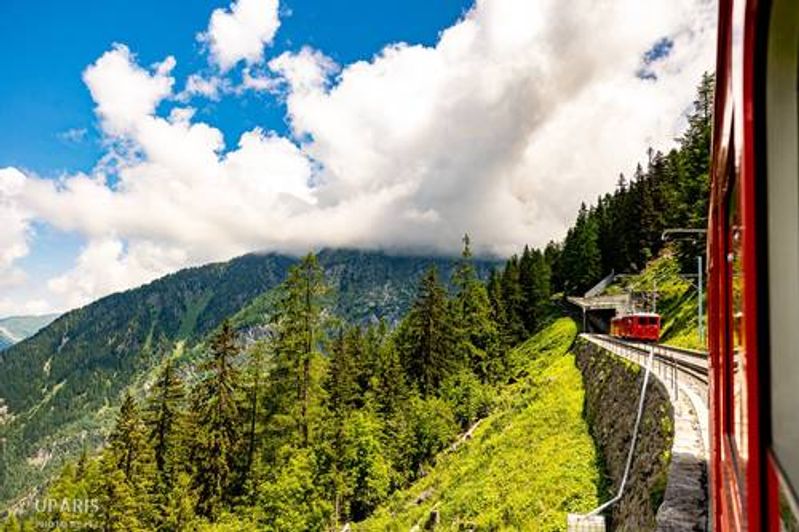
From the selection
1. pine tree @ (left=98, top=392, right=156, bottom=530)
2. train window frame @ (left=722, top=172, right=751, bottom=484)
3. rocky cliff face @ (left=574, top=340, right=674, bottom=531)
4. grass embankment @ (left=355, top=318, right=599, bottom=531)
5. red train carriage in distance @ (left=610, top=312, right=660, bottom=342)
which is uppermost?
train window frame @ (left=722, top=172, right=751, bottom=484)

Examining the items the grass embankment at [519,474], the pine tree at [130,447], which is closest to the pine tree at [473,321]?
the grass embankment at [519,474]

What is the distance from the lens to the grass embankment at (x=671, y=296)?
4118cm

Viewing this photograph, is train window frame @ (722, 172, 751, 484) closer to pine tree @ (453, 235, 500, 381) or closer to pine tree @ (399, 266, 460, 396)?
pine tree @ (399, 266, 460, 396)

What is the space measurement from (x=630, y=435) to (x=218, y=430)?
86.9ft

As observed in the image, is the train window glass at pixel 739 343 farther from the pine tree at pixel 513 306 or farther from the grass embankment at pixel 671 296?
the pine tree at pixel 513 306

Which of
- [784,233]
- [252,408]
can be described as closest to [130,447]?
[252,408]

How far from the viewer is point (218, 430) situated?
123ft

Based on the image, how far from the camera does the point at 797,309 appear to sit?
1.49 metres

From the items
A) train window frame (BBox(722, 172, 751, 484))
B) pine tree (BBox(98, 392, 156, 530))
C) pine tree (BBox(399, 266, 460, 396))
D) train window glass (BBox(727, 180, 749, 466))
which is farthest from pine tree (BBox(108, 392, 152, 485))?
train window glass (BBox(727, 180, 749, 466))

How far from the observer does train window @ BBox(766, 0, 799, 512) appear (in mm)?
1477

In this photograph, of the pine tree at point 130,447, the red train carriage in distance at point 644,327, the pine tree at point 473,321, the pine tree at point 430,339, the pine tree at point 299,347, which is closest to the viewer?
the pine tree at point 130,447

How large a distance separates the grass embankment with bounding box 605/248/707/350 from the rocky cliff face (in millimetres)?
12049

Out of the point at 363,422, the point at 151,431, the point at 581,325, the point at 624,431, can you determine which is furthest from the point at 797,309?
the point at 581,325

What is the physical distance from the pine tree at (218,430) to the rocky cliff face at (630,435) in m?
21.3
